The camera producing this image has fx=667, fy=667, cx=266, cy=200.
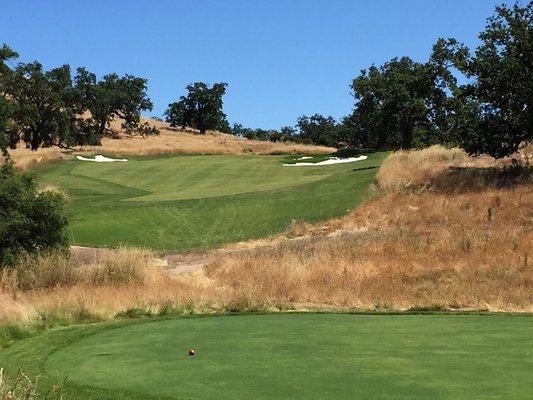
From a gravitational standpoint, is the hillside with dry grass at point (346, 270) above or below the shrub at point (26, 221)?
below

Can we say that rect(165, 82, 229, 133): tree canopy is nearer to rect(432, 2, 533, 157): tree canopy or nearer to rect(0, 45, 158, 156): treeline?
rect(0, 45, 158, 156): treeline

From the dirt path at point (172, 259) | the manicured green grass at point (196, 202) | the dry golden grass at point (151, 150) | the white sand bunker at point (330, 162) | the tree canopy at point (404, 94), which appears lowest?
the dirt path at point (172, 259)

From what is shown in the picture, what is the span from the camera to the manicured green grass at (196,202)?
2478 centimetres

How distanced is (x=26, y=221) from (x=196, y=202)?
448 inches

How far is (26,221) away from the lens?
57.0 ft

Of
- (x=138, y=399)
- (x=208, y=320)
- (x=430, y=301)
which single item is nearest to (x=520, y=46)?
(x=430, y=301)

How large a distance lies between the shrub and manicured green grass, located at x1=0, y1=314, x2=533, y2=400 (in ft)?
26.0

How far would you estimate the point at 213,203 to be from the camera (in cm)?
2823

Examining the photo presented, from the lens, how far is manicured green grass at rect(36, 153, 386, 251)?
2478 cm

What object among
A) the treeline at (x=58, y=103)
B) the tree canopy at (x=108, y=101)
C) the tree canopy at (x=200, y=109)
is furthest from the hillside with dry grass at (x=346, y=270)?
the tree canopy at (x=200, y=109)

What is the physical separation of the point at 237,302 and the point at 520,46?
746 inches

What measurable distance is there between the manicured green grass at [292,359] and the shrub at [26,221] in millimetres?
7917

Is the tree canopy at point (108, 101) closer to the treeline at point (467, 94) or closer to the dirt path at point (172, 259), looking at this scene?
the treeline at point (467, 94)

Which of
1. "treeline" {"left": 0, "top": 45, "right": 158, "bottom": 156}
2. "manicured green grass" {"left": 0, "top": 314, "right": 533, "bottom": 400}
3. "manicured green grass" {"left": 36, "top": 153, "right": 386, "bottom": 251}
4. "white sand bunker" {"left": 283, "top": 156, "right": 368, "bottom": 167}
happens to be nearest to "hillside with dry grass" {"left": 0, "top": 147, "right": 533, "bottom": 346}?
"manicured green grass" {"left": 36, "top": 153, "right": 386, "bottom": 251}
